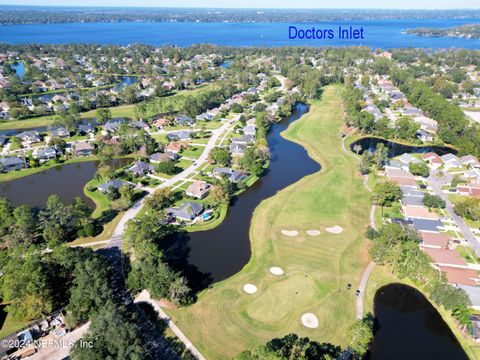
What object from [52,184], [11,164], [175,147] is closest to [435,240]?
[175,147]

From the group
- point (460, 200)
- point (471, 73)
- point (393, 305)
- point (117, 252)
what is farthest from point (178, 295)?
point (471, 73)

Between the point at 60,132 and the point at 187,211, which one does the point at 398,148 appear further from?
the point at 60,132

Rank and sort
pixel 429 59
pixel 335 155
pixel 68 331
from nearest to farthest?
pixel 68 331, pixel 335 155, pixel 429 59

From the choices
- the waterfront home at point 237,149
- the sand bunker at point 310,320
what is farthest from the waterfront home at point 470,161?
the sand bunker at point 310,320

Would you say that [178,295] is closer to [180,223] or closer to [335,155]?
[180,223]

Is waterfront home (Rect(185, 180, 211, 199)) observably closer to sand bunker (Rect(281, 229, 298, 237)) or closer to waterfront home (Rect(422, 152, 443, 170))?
sand bunker (Rect(281, 229, 298, 237))

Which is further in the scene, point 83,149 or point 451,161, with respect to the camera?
point 83,149
